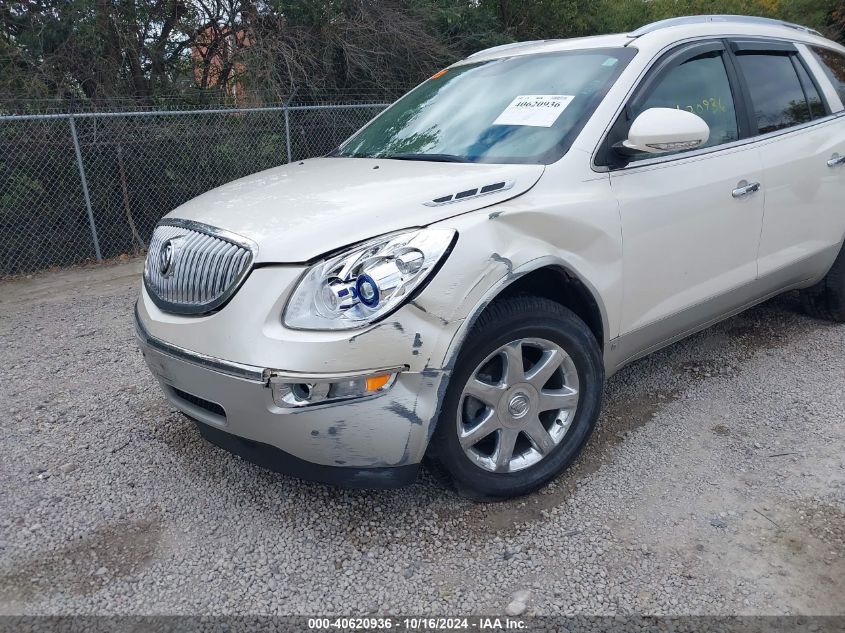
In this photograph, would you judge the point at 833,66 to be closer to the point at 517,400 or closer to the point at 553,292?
the point at 553,292

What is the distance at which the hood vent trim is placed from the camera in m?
2.48

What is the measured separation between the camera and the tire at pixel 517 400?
2473 millimetres

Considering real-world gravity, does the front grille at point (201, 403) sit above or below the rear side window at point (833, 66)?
below

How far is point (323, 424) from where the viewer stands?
225 cm

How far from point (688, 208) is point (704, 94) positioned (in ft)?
2.25

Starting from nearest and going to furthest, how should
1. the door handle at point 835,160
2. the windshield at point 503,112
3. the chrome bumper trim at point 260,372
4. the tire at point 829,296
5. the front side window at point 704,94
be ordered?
the chrome bumper trim at point 260,372, the windshield at point 503,112, the front side window at point 704,94, the door handle at point 835,160, the tire at point 829,296

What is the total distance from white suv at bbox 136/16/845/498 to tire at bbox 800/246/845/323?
583 millimetres

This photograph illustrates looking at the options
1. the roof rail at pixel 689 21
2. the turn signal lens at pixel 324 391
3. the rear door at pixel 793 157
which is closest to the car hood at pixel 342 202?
the turn signal lens at pixel 324 391

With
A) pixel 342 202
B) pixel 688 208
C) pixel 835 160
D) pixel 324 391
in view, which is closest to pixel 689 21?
pixel 688 208

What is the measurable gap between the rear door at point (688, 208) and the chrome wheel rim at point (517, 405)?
0.46 metres

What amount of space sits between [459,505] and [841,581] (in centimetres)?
137

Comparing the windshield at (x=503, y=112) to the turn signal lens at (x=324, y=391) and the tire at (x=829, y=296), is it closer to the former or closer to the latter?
the turn signal lens at (x=324, y=391)

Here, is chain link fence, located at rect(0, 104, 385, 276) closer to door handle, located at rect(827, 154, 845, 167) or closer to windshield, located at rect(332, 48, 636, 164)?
windshield, located at rect(332, 48, 636, 164)

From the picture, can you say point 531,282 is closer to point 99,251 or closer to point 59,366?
point 59,366
